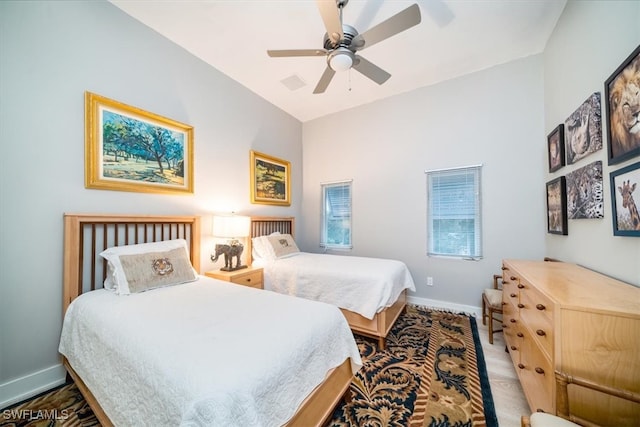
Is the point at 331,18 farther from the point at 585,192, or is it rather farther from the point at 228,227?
the point at 585,192

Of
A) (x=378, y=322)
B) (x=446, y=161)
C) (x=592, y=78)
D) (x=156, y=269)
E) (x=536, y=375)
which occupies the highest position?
(x=592, y=78)

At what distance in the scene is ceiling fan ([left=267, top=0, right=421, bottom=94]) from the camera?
1.61m

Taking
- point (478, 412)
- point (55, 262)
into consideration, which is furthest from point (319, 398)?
point (55, 262)

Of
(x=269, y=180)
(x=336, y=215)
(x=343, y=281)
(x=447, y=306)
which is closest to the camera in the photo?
(x=343, y=281)

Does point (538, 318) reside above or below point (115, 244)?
below

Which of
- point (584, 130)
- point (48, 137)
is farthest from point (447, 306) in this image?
point (48, 137)

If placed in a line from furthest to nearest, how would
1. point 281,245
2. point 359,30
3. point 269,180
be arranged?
1. point 269,180
2. point 281,245
3. point 359,30

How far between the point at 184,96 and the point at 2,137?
149cm

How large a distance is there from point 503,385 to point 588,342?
108 cm

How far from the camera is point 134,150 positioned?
226 centimetres

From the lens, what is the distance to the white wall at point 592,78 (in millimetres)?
1419

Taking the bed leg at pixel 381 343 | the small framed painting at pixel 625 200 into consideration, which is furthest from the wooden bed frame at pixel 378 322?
the small framed painting at pixel 625 200

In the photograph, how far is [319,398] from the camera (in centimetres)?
134

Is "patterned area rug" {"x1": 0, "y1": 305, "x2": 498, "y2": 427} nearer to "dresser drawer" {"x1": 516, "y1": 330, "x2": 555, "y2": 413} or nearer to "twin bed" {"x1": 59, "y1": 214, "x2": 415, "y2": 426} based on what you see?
"twin bed" {"x1": 59, "y1": 214, "x2": 415, "y2": 426}
